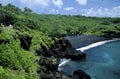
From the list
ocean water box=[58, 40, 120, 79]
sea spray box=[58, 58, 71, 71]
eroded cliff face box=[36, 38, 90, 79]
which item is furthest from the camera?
sea spray box=[58, 58, 71, 71]

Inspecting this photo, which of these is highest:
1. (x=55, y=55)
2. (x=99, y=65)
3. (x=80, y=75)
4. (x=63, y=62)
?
(x=80, y=75)

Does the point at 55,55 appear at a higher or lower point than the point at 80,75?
lower

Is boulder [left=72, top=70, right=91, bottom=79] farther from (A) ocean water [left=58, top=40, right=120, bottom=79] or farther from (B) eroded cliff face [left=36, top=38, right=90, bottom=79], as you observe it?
(B) eroded cliff face [left=36, top=38, right=90, bottom=79]

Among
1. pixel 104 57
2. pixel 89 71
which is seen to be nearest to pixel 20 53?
pixel 89 71

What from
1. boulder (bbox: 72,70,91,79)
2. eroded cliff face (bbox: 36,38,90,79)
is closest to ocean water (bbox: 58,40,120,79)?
eroded cliff face (bbox: 36,38,90,79)

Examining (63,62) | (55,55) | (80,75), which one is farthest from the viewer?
(55,55)

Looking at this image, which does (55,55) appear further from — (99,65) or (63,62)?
(99,65)

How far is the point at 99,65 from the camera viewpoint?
102 meters

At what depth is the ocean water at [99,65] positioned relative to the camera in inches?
3455

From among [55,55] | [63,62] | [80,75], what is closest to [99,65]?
[63,62]

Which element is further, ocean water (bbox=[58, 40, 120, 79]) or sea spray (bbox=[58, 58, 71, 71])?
sea spray (bbox=[58, 58, 71, 71])

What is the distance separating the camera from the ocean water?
87762 millimetres

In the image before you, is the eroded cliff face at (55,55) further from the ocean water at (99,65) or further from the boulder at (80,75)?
the boulder at (80,75)

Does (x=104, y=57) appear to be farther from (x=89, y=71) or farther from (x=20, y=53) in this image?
(x=20, y=53)
